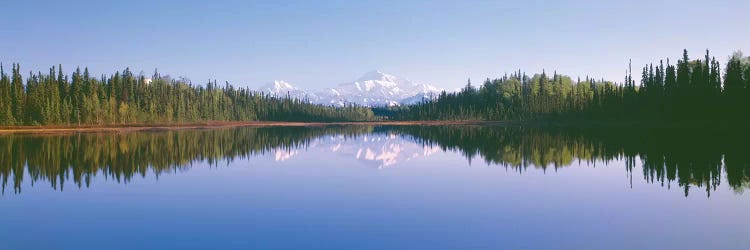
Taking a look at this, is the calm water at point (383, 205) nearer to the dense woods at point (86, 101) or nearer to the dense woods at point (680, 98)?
the dense woods at point (680, 98)

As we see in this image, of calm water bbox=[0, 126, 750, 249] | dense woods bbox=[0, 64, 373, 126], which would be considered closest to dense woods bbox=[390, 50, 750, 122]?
calm water bbox=[0, 126, 750, 249]

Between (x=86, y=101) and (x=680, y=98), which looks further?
(x=86, y=101)

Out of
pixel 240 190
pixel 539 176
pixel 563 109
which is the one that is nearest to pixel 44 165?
pixel 240 190

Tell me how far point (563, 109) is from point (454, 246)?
5659 inches

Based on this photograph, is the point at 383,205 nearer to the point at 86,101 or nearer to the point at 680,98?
the point at 680,98

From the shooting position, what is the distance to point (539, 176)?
2884cm

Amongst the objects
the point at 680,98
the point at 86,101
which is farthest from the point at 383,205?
the point at 86,101

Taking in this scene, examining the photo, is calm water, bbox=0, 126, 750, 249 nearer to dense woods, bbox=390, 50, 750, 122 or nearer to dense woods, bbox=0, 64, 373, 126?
dense woods, bbox=390, 50, 750, 122

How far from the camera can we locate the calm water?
14.8 m

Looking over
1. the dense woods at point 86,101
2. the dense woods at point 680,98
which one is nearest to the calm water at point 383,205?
the dense woods at point 680,98

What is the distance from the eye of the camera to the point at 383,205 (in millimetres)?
20172

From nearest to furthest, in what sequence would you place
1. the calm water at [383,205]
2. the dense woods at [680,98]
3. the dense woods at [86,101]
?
the calm water at [383,205] < the dense woods at [680,98] < the dense woods at [86,101]

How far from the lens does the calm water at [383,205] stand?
14.8m

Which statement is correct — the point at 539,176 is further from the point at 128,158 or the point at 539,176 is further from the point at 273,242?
the point at 128,158
